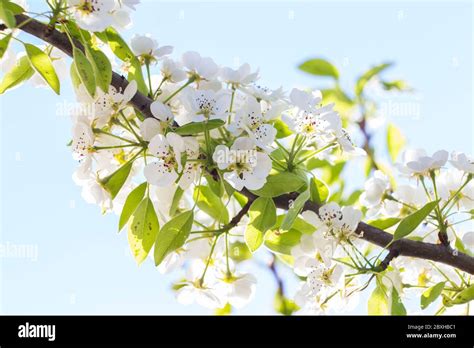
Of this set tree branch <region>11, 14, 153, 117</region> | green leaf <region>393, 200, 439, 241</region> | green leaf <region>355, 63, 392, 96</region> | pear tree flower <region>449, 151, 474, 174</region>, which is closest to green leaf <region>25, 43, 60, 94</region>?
tree branch <region>11, 14, 153, 117</region>

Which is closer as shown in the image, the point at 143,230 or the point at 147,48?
the point at 143,230

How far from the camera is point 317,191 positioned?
4.21 feet

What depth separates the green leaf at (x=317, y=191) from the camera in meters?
1.28

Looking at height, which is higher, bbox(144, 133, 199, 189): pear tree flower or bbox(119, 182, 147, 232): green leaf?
bbox(144, 133, 199, 189): pear tree flower

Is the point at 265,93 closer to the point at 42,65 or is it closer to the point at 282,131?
the point at 282,131

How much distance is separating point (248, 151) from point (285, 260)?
35cm

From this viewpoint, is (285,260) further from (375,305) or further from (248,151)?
(248,151)

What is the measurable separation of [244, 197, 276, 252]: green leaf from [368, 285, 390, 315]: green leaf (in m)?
0.23

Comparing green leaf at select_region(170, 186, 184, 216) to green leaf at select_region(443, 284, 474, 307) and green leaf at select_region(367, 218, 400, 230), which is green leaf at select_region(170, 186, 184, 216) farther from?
green leaf at select_region(443, 284, 474, 307)

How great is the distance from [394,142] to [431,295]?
824mm

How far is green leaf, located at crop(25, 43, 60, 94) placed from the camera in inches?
45.8

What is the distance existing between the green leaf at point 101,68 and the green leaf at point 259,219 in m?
0.33

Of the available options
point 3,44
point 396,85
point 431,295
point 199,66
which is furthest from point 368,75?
point 3,44

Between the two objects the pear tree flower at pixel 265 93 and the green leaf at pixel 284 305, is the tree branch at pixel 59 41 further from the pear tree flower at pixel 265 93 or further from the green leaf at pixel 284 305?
the green leaf at pixel 284 305
